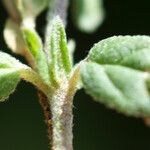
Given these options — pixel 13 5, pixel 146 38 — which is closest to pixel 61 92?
pixel 146 38

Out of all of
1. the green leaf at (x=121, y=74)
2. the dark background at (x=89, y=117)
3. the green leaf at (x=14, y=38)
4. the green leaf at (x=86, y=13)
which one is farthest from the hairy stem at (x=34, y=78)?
the dark background at (x=89, y=117)

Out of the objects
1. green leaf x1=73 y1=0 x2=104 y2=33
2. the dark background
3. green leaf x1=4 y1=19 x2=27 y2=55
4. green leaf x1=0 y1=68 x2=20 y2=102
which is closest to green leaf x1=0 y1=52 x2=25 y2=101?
green leaf x1=0 y1=68 x2=20 y2=102

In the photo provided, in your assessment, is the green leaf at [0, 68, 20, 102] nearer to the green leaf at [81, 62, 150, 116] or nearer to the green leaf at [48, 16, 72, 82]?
the green leaf at [48, 16, 72, 82]

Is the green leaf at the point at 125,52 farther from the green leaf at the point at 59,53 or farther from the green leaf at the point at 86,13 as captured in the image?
the green leaf at the point at 86,13

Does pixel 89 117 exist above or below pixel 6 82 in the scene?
below

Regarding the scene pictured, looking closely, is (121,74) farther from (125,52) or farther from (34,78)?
(34,78)

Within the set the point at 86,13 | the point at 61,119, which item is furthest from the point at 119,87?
the point at 86,13

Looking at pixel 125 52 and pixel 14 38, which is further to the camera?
pixel 14 38
